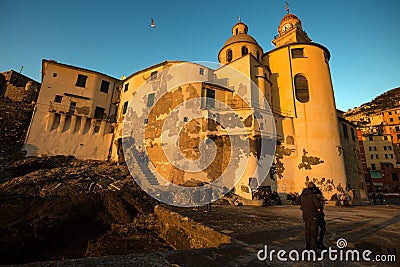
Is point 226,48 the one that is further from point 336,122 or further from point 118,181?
point 118,181

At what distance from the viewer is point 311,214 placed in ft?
13.6

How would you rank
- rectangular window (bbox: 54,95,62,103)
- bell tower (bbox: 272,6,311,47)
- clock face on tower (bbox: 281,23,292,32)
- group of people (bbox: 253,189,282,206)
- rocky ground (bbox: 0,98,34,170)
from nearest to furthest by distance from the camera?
group of people (bbox: 253,189,282,206), rocky ground (bbox: 0,98,34,170), rectangular window (bbox: 54,95,62,103), bell tower (bbox: 272,6,311,47), clock face on tower (bbox: 281,23,292,32)

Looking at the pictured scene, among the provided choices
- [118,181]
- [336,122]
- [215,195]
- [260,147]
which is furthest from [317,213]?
[336,122]

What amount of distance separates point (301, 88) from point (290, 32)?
14.0 metres

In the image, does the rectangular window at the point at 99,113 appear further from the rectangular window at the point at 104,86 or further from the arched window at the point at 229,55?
the arched window at the point at 229,55

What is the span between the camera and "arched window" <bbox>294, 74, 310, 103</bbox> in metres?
22.1

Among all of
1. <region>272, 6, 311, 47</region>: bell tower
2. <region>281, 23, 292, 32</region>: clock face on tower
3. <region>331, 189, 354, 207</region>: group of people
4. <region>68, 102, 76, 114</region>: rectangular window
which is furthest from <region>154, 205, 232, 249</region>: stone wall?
<region>281, 23, 292, 32</region>: clock face on tower

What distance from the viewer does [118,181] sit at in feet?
64.6

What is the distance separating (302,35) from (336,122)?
18350 millimetres

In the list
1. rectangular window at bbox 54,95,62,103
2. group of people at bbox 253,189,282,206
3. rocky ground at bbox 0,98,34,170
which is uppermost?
rectangular window at bbox 54,95,62,103

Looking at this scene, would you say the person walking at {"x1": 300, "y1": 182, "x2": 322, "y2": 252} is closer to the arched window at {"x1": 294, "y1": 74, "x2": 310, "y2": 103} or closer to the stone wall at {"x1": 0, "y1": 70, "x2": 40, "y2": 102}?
the arched window at {"x1": 294, "y1": 74, "x2": 310, "y2": 103}

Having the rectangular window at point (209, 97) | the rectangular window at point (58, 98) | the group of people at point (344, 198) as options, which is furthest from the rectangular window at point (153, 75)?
the group of people at point (344, 198)

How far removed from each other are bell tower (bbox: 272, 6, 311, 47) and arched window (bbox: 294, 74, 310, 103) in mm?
11017

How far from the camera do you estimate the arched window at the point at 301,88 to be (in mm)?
22125
